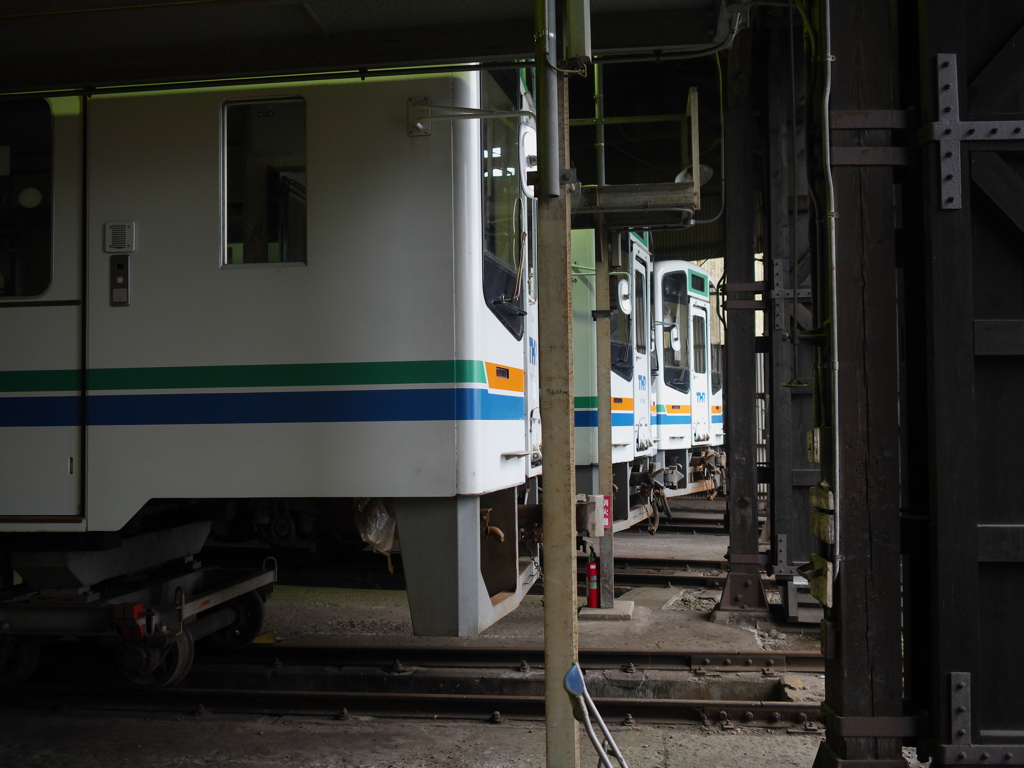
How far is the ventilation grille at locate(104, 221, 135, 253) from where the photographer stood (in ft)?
12.8

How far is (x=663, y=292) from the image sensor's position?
1243 cm

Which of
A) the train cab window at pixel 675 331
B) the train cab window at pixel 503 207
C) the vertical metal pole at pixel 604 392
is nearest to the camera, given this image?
the train cab window at pixel 503 207

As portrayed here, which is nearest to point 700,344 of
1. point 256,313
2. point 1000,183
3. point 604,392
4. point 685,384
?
point 685,384

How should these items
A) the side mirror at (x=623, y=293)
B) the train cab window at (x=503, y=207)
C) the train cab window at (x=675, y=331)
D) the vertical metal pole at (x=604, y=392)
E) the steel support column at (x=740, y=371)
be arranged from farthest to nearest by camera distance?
the train cab window at (x=675, y=331) → the side mirror at (x=623, y=293) → the steel support column at (x=740, y=371) → the vertical metal pole at (x=604, y=392) → the train cab window at (x=503, y=207)

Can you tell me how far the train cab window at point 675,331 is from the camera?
12258 mm

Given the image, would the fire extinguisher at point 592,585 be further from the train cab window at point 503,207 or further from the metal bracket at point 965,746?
the metal bracket at point 965,746

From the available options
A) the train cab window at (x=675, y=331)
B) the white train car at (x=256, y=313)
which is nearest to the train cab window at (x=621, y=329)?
the train cab window at (x=675, y=331)

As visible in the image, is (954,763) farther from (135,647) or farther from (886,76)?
(135,647)

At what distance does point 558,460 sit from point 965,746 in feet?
5.34

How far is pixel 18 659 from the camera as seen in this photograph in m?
4.53

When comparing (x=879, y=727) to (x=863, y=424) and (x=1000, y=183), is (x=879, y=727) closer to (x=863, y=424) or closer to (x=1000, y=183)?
(x=863, y=424)

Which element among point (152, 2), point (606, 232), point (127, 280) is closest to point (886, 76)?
point (152, 2)

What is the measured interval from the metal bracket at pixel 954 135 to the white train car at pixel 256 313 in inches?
70.0

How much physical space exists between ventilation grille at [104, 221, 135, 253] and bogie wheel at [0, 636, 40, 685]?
208 cm
